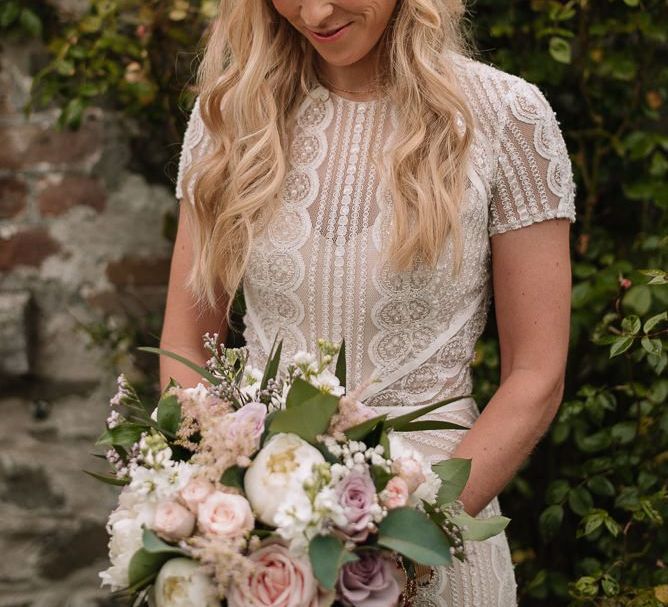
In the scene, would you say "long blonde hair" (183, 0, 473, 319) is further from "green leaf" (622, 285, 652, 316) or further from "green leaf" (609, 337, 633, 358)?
"green leaf" (622, 285, 652, 316)

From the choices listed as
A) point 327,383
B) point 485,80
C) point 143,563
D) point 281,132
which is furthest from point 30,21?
point 143,563

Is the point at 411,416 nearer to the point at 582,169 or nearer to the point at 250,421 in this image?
the point at 250,421

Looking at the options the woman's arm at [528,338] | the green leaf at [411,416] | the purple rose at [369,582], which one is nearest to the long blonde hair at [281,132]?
the woman's arm at [528,338]

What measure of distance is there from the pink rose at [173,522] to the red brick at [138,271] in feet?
5.97

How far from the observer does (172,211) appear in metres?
3.00

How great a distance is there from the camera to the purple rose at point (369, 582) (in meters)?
1.24

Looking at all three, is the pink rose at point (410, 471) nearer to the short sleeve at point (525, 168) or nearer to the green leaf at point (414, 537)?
the green leaf at point (414, 537)

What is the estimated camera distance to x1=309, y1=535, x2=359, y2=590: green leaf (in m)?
1.15

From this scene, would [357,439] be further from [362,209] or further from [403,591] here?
[362,209]

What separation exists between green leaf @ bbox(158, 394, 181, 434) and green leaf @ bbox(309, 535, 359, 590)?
288 mm

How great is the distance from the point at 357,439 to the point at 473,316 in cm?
65

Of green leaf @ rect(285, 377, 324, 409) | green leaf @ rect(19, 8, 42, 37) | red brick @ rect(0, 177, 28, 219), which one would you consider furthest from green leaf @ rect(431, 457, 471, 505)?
green leaf @ rect(19, 8, 42, 37)

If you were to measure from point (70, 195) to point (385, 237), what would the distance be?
1473 millimetres

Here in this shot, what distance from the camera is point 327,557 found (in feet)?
3.84
